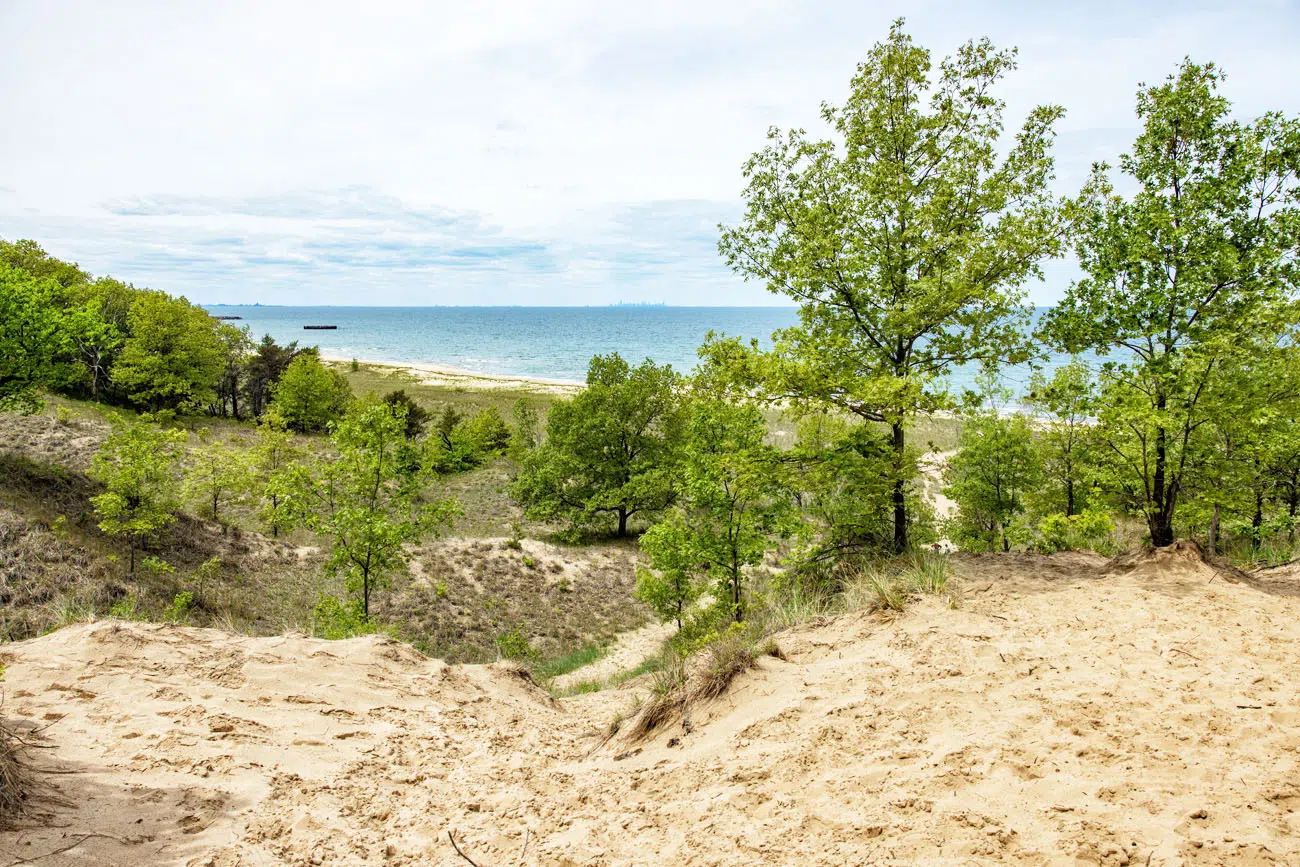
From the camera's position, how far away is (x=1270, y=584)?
346 inches

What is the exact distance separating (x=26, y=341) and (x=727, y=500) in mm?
25718

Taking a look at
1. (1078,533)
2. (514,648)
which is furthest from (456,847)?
(1078,533)

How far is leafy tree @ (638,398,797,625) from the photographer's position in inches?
479

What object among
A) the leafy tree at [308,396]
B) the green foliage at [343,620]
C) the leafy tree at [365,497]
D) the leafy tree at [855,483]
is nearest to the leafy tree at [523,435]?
the leafy tree at [308,396]

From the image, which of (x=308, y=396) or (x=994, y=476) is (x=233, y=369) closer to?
(x=308, y=396)

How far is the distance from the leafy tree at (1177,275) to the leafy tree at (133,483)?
22.9 metres

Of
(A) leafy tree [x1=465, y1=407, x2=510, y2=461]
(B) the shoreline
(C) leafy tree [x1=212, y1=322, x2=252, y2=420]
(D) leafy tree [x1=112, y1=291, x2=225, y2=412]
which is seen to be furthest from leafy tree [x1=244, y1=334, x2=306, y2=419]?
(B) the shoreline

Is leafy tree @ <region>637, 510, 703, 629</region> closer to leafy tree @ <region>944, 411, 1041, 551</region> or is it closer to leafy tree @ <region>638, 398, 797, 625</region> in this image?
leafy tree @ <region>638, 398, 797, 625</region>

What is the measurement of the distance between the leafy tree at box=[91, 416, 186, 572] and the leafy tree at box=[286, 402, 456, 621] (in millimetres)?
6501

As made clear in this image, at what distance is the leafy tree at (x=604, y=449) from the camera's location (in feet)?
103

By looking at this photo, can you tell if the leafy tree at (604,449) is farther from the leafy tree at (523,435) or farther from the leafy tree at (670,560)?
the leafy tree at (670,560)

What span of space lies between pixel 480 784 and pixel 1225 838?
17.5ft

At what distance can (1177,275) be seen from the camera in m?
9.73

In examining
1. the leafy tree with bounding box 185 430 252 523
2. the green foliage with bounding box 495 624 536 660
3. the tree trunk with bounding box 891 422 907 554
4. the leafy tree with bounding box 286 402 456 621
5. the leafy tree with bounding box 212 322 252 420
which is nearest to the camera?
the tree trunk with bounding box 891 422 907 554
